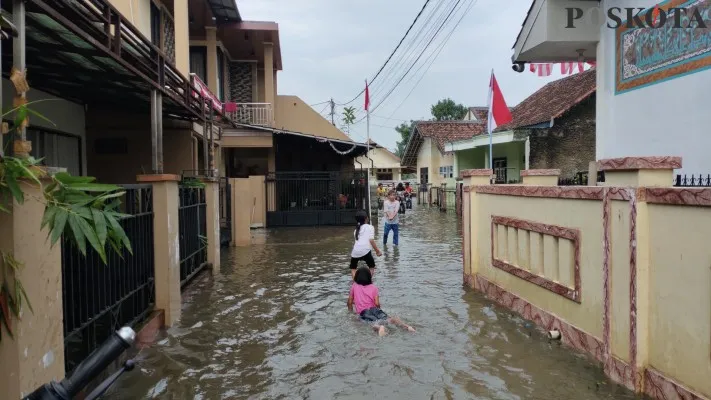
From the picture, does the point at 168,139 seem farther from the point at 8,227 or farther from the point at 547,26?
the point at 8,227

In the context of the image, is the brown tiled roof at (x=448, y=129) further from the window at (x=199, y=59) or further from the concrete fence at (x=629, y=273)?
the concrete fence at (x=629, y=273)

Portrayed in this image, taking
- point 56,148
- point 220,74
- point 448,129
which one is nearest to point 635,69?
point 56,148

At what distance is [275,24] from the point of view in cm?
1922

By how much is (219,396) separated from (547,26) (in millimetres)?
9122

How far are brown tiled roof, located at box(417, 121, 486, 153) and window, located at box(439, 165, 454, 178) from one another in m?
1.85

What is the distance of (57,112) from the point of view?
32.5ft

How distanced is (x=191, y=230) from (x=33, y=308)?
6.02m

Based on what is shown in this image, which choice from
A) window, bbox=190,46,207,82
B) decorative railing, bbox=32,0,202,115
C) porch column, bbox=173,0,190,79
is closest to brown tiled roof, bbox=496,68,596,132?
window, bbox=190,46,207,82

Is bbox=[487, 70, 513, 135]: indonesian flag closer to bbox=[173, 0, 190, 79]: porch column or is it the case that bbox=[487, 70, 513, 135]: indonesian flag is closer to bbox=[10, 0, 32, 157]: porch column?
bbox=[173, 0, 190, 79]: porch column

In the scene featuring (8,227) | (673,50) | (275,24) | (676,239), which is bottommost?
(676,239)

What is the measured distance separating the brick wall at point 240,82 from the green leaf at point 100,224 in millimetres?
19683

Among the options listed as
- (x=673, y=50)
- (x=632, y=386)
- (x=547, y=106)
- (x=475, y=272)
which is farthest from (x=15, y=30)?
(x=547, y=106)

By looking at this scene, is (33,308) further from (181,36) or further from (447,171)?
(447,171)

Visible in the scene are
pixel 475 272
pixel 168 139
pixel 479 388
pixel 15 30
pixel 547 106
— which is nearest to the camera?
pixel 15 30
